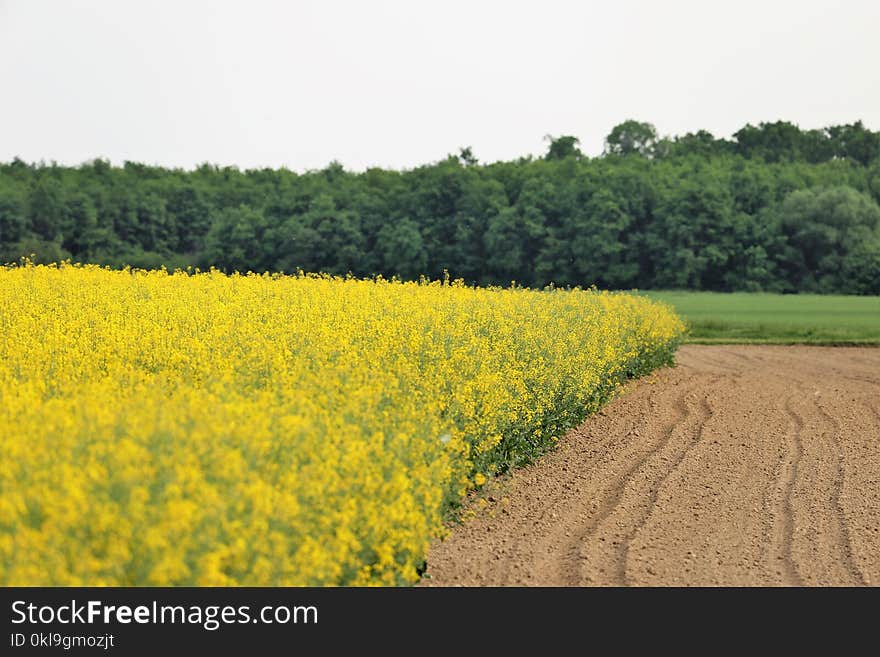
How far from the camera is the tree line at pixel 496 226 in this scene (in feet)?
210

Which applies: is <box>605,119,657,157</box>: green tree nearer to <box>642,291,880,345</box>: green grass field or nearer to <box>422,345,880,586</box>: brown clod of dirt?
<box>642,291,880,345</box>: green grass field

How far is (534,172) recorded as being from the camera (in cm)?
7606

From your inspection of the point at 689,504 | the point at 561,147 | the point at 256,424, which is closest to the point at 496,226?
the point at 561,147

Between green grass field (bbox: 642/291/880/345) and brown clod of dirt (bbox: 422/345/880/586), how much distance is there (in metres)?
14.6

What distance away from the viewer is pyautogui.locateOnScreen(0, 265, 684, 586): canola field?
4.49 metres

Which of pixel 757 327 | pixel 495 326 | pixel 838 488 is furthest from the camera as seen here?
pixel 757 327

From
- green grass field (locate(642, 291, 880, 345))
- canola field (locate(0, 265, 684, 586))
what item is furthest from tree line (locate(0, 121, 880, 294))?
canola field (locate(0, 265, 684, 586))

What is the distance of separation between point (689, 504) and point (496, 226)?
2278 inches

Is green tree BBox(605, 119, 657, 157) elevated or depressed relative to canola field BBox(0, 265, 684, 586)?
elevated

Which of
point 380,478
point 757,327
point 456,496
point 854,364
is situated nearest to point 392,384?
point 456,496

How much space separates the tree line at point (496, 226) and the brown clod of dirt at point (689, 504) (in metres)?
47.9

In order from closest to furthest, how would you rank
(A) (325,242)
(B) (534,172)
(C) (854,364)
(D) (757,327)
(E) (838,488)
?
(E) (838,488) → (C) (854,364) → (D) (757,327) → (A) (325,242) → (B) (534,172)

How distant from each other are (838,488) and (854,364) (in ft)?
48.6
